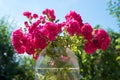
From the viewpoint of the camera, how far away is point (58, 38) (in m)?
3.46

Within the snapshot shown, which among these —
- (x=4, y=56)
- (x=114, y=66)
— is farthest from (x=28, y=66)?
(x=114, y=66)

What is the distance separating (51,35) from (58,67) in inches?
11.7

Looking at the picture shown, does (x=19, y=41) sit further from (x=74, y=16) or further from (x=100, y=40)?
(x=100, y=40)

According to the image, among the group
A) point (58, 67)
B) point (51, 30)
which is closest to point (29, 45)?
point (51, 30)

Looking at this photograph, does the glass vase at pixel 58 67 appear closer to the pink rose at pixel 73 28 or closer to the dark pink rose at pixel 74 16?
the pink rose at pixel 73 28

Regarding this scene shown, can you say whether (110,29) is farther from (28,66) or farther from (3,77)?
Answer: (3,77)

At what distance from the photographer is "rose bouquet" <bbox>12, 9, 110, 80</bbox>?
3.35 meters

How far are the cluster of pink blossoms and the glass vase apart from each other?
0.50 feet

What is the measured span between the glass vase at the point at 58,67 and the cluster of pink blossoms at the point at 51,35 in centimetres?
15

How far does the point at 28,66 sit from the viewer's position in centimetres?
1812

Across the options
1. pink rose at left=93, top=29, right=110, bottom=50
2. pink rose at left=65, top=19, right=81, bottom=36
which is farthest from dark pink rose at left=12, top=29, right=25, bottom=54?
pink rose at left=93, top=29, right=110, bottom=50

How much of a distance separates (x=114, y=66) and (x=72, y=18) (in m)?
11.7

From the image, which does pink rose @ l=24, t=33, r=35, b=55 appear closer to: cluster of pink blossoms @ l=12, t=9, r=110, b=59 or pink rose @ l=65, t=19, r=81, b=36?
cluster of pink blossoms @ l=12, t=9, r=110, b=59

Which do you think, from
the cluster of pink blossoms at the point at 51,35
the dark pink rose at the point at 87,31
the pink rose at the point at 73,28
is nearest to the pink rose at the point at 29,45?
the cluster of pink blossoms at the point at 51,35
